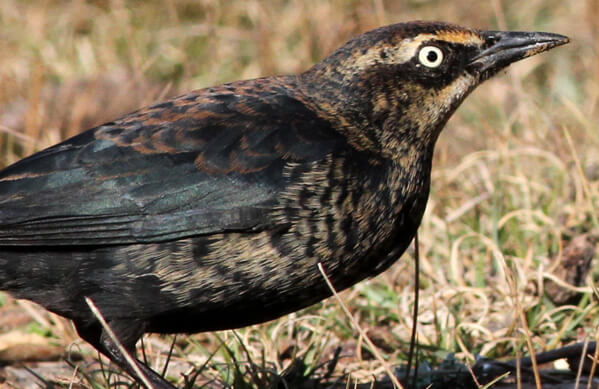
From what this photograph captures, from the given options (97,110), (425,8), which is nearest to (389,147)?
(97,110)

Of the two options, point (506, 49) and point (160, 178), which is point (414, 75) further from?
point (160, 178)

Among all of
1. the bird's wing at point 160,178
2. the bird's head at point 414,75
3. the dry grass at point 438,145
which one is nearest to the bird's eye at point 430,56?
→ the bird's head at point 414,75

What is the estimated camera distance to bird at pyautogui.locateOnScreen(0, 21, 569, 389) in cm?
380

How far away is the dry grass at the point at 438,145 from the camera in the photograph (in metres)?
4.73

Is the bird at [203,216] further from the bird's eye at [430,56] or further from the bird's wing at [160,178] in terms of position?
the bird's eye at [430,56]

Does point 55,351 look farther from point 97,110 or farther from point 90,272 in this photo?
point 97,110

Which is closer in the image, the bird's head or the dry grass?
the bird's head

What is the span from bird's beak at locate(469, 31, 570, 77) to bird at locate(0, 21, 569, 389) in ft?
0.38

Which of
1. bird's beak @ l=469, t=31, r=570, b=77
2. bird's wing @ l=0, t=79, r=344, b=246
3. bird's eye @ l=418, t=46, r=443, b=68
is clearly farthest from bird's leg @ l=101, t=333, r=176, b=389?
bird's beak @ l=469, t=31, r=570, b=77

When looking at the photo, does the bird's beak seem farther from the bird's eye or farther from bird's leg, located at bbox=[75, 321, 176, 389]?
bird's leg, located at bbox=[75, 321, 176, 389]

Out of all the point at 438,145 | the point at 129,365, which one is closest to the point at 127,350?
the point at 129,365

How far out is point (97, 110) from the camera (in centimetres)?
712

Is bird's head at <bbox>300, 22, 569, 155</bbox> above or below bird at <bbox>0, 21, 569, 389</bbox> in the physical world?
above

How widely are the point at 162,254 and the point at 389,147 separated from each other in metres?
0.98
